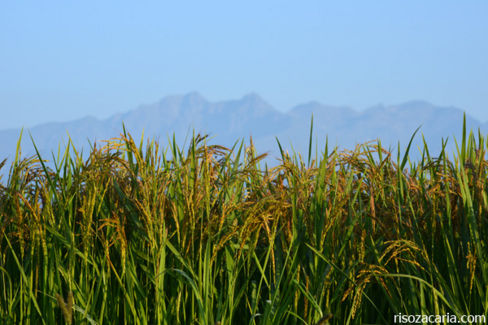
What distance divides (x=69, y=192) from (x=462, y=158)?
8.55 ft

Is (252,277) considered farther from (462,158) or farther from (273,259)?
(462,158)

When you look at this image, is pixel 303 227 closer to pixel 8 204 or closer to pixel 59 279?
pixel 59 279

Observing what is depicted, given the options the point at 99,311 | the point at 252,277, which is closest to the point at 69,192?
the point at 99,311

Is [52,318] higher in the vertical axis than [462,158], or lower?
lower

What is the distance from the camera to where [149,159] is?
11.7 ft

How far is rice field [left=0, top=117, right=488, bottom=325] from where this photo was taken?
308cm

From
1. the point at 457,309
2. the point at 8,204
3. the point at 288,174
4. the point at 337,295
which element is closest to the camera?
the point at 457,309

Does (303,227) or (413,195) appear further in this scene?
(413,195)

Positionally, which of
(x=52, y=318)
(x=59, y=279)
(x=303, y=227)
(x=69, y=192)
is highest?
(x=69, y=192)

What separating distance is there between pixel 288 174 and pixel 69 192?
1.38 meters

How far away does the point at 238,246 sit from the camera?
3111 mm

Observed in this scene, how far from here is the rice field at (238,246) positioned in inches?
121

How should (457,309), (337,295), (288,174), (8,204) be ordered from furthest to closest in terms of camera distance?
(8,204) → (288,174) → (337,295) → (457,309)

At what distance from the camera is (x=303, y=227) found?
130 inches
